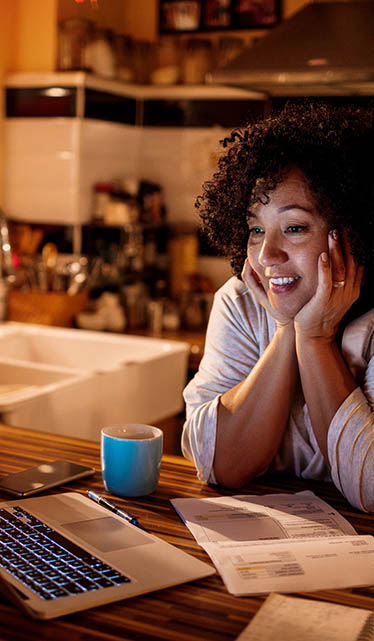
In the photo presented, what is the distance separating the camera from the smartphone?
1.21 metres

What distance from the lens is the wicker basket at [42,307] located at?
3420 millimetres

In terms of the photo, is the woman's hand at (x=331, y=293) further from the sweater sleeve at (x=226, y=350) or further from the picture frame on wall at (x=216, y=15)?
the picture frame on wall at (x=216, y=15)

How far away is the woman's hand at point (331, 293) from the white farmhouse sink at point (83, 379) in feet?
3.35

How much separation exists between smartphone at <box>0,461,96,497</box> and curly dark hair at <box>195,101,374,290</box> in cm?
53

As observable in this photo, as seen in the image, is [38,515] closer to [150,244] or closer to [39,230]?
[39,230]

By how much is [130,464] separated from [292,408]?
35 centimetres

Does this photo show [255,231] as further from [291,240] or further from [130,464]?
[130,464]

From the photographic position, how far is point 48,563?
3.09 ft

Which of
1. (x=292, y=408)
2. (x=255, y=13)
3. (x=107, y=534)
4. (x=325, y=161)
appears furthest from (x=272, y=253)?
(x=255, y=13)

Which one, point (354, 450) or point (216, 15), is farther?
point (216, 15)

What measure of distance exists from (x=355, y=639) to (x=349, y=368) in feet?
2.12

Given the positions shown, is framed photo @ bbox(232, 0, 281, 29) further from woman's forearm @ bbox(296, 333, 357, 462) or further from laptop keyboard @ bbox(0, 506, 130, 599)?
laptop keyboard @ bbox(0, 506, 130, 599)

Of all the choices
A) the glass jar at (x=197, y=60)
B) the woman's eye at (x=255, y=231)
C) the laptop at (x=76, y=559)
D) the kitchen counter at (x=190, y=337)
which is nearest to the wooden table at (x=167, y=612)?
the laptop at (x=76, y=559)

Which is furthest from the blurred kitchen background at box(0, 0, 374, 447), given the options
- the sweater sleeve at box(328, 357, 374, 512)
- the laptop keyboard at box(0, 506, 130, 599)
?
the laptop keyboard at box(0, 506, 130, 599)
